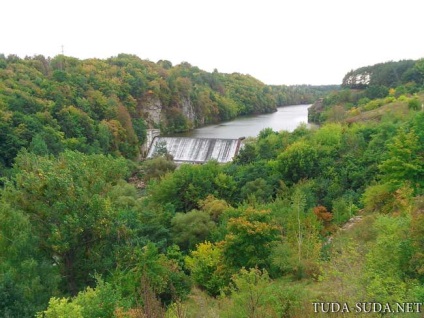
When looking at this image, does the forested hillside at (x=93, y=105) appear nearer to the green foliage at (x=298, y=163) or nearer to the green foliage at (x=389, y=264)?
the green foliage at (x=298, y=163)

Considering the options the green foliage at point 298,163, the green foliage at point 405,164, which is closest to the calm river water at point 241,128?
the green foliage at point 298,163

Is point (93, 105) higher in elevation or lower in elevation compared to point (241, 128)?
higher

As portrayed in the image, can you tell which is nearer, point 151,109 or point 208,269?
point 208,269

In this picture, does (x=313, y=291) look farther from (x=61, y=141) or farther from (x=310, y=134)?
(x=61, y=141)

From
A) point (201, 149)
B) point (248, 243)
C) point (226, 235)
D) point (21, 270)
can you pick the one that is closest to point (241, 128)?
point (201, 149)

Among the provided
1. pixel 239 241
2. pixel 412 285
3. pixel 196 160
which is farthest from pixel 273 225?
pixel 196 160

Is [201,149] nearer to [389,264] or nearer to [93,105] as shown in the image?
[93,105]
